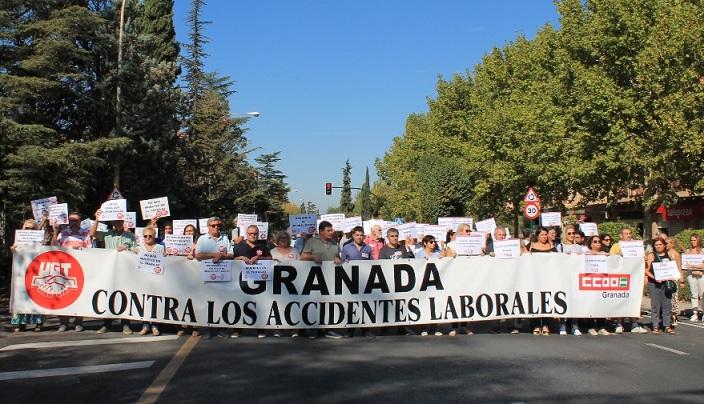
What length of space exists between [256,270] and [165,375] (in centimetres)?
294

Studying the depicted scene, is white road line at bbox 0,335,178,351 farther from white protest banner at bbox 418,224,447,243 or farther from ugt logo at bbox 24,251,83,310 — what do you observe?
white protest banner at bbox 418,224,447,243

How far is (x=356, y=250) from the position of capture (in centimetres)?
1135

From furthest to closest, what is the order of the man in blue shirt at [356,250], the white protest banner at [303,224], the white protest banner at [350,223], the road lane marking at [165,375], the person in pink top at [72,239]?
1. the white protest banner at [350,223]
2. the white protest banner at [303,224]
3. the man in blue shirt at [356,250]
4. the person in pink top at [72,239]
5. the road lane marking at [165,375]

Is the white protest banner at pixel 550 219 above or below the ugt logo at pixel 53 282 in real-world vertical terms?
above

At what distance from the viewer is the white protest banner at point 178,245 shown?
11.1 meters

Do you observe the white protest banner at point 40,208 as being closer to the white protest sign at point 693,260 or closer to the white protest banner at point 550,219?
the white protest banner at point 550,219

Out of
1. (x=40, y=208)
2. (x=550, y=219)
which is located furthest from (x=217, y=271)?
(x=550, y=219)

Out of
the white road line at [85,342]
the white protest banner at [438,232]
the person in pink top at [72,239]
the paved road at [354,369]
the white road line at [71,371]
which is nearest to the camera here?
the paved road at [354,369]

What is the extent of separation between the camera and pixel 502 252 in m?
Result: 11.1

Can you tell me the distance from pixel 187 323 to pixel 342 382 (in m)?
3.62

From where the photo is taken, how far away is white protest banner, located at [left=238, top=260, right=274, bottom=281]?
10.3 m

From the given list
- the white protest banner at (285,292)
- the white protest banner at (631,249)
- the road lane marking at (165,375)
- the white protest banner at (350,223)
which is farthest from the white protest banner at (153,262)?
the white protest banner at (631,249)

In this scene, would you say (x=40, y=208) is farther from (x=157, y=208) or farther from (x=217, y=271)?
(x=217, y=271)

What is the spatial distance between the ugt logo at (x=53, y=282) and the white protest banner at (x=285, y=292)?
14 millimetres
